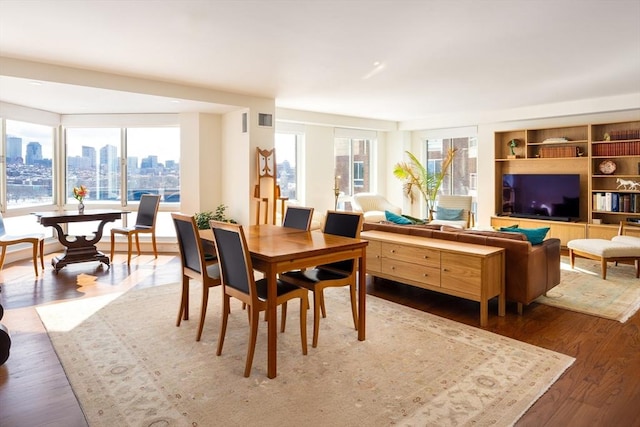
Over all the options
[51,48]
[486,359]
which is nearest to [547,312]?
[486,359]

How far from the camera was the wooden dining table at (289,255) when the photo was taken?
2.55m

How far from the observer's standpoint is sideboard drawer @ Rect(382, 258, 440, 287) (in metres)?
3.81

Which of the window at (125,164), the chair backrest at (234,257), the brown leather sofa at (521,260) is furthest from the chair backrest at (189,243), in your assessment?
the window at (125,164)

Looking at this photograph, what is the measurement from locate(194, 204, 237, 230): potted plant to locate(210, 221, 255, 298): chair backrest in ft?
11.3

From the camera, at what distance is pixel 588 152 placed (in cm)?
655

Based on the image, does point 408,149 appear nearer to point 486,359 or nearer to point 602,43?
point 602,43

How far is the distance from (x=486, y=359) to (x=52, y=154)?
22.5 ft

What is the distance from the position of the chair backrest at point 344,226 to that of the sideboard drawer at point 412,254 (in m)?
0.75

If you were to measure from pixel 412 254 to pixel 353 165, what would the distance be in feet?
17.6

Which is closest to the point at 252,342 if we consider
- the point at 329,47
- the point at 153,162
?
the point at 329,47

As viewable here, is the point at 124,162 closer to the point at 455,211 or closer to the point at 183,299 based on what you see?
the point at 183,299

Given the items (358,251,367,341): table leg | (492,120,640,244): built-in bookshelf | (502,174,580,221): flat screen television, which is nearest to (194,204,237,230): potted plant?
(358,251,367,341): table leg

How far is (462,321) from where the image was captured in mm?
3535

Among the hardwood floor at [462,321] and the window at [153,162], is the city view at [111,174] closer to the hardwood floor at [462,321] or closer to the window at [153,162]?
the window at [153,162]
